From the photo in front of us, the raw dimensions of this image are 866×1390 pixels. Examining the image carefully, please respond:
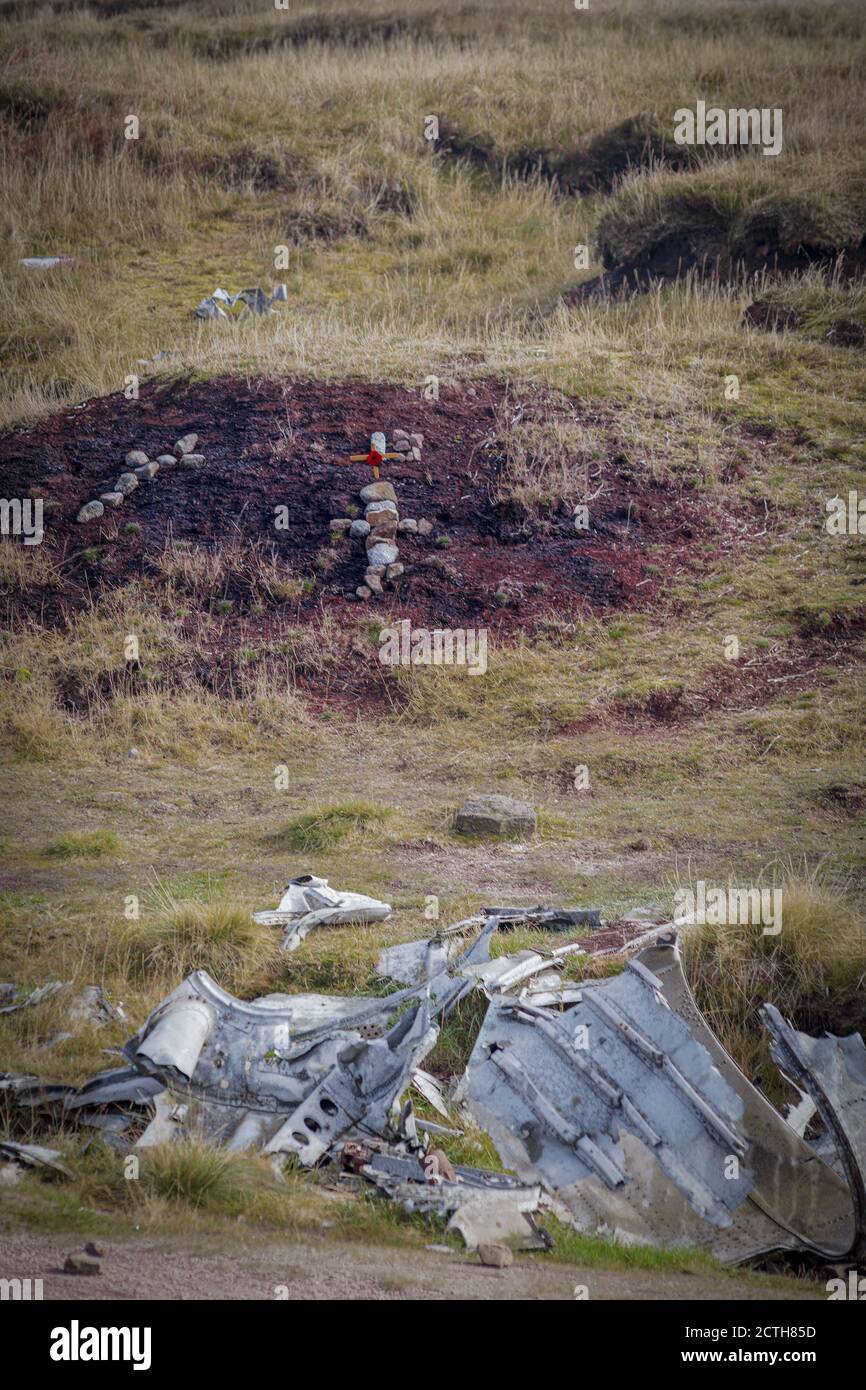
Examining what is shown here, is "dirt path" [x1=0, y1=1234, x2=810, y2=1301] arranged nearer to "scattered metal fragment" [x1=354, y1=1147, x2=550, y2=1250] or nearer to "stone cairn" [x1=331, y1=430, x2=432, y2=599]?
"scattered metal fragment" [x1=354, y1=1147, x2=550, y2=1250]

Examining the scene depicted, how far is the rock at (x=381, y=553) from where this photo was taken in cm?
1212

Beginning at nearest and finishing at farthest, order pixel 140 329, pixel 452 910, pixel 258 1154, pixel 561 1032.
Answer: pixel 258 1154
pixel 561 1032
pixel 452 910
pixel 140 329

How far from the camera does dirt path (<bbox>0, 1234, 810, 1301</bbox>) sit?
13.8 feet

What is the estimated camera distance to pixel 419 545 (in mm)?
12461

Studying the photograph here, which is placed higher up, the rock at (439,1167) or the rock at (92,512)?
the rock at (92,512)

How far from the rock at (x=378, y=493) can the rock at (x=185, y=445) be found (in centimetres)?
187

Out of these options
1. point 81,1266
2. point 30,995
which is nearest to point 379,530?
point 30,995

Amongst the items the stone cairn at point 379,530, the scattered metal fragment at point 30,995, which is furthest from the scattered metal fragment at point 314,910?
the stone cairn at point 379,530

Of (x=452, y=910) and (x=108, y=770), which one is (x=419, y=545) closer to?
(x=108, y=770)

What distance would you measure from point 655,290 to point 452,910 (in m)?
11.4

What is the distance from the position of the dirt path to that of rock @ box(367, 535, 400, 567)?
8.01 metres

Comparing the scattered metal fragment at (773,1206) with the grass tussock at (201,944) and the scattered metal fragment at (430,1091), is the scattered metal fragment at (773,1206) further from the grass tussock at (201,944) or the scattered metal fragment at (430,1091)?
the grass tussock at (201,944)

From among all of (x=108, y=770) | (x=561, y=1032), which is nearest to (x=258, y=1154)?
(x=561, y=1032)

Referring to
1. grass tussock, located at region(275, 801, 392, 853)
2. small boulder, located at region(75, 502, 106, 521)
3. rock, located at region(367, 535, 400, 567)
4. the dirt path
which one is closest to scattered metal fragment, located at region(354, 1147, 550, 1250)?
the dirt path
